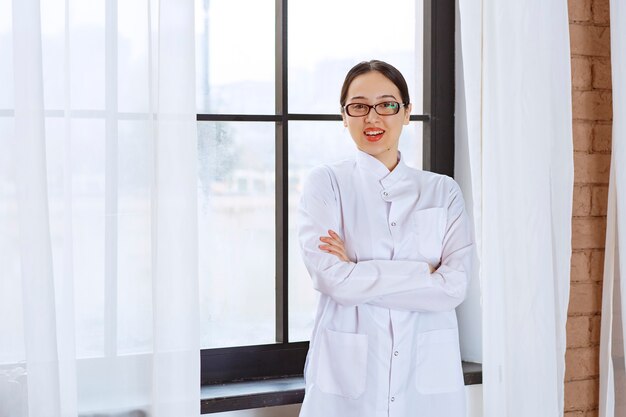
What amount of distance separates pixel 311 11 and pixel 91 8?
0.82m

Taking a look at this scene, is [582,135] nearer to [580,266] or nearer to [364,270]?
[580,266]

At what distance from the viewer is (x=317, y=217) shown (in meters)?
2.15

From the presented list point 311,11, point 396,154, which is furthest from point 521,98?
point 311,11

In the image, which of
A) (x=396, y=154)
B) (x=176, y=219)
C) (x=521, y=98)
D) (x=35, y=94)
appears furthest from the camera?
(x=521, y=98)

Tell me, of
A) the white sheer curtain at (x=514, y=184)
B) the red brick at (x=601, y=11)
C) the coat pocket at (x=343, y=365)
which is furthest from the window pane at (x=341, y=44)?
the coat pocket at (x=343, y=365)

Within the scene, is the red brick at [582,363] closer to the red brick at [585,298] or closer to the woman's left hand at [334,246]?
the red brick at [585,298]

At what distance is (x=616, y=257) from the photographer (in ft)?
8.75

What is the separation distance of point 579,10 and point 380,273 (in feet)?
3.88

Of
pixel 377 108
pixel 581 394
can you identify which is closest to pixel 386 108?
pixel 377 108

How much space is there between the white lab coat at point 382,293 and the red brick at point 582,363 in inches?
26.8

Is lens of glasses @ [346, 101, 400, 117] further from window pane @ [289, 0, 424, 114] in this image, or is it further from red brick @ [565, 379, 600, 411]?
red brick @ [565, 379, 600, 411]

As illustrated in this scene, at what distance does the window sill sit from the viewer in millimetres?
2283

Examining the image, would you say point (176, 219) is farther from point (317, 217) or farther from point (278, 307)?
point (278, 307)

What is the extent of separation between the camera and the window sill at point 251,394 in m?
2.28
